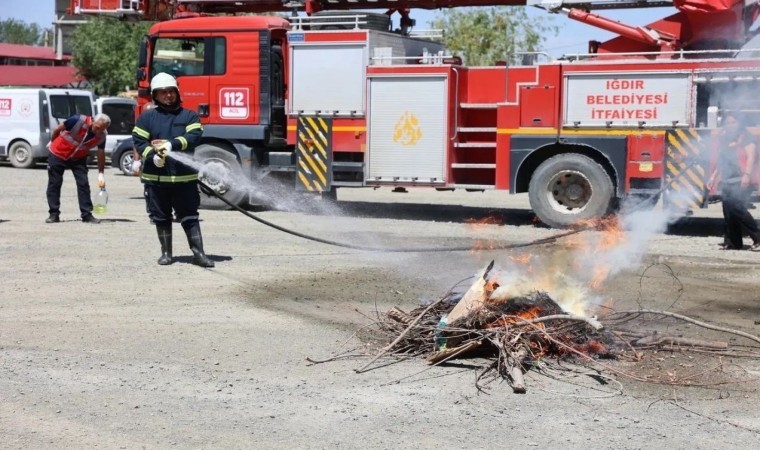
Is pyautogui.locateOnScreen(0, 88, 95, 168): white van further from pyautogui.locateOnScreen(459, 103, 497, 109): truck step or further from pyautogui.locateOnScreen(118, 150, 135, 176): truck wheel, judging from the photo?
pyautogui.locateOnScreen(459, 103, 497, 109): truck step

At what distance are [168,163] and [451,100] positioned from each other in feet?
19.3

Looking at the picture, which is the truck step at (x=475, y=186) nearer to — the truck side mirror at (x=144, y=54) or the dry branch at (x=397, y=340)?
the truck side mirror at (x=144, y=54)

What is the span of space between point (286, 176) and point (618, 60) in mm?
5528

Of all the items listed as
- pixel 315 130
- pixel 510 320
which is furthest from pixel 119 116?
pixel 510 320

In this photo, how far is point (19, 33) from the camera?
122 meters

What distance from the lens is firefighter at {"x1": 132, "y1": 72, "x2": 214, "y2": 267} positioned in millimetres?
9727

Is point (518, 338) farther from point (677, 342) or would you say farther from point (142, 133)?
point (142, 133)

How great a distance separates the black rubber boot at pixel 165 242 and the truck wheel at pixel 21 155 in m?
17.2

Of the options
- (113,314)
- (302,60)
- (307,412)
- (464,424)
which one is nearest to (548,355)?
(464,424)

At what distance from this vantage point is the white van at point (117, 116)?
25.9 metres

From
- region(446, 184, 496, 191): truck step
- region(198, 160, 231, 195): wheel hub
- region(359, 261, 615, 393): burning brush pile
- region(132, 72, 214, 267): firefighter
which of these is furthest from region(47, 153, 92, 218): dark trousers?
region(359, 261, 615, 393): burning brush pile

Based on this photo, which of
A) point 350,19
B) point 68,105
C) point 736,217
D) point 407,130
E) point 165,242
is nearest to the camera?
point 165,242

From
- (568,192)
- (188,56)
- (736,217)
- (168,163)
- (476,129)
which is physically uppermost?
(188,56)

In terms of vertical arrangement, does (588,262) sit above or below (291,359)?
above
